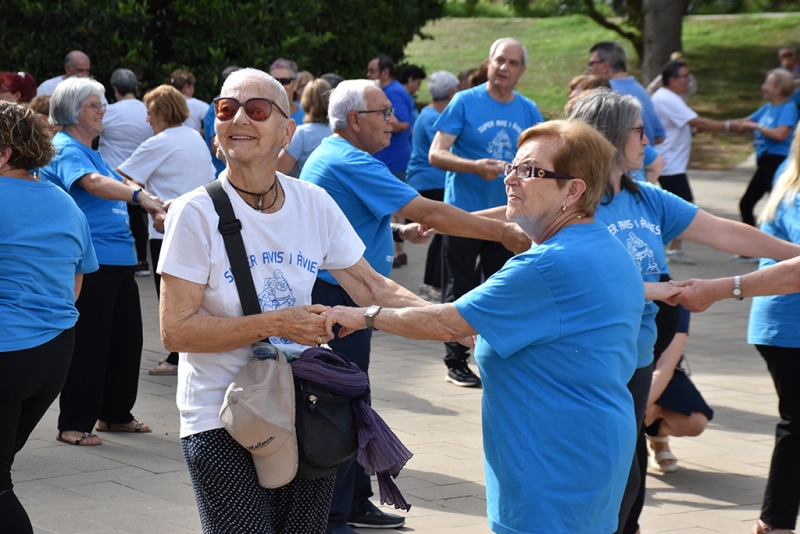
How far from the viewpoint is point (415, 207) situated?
193 inches

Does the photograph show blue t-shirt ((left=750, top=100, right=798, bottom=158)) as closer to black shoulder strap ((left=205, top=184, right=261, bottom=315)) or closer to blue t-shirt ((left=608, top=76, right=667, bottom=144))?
blue t-shirt ((left=608, top=76, right=667, bottom=144))

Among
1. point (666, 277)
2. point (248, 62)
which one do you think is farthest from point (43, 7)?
point (666, 277)

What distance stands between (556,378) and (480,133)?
4751 mm

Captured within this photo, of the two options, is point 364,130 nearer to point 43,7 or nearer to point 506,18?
point 43,7

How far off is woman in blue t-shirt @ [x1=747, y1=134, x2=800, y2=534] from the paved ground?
0.31 m

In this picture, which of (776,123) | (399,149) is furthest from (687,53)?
(399,149)

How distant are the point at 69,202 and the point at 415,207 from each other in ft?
5.20

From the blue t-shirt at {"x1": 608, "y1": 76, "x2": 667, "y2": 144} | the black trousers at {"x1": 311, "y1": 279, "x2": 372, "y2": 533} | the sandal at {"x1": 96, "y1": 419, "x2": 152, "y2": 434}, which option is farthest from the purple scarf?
the blue t-shirt at {"x1": 608, "y1": 76, "x2": 667, "y2": 144}

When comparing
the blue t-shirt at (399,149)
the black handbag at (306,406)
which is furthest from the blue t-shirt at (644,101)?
the black handbag at (306,406)

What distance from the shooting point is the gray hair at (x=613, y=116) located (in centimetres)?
417

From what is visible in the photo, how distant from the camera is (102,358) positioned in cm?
614

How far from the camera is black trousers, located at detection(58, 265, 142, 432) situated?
6074mm

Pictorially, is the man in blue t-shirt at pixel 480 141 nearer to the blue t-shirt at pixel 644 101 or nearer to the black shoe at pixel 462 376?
the black shoe at pixel 462 376

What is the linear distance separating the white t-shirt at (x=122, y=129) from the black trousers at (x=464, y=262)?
158 inches
